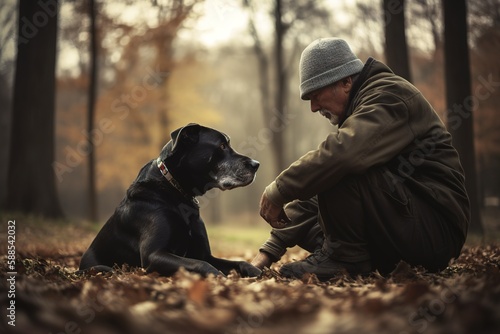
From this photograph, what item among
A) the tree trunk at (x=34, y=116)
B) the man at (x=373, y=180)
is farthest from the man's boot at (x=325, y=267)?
the tree trunk at (x=34, y=116)

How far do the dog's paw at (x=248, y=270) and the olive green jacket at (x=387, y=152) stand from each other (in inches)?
30.9

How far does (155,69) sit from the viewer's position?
18047 mm

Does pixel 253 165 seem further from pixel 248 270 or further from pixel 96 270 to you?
pixel 96 270

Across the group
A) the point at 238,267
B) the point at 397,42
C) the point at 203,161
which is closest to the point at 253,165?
the point at 203,161

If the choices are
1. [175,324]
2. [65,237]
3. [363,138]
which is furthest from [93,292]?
[65,237]

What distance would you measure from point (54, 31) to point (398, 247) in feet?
37.5

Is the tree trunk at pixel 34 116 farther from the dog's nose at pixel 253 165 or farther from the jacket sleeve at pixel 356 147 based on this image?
the jacket sleeve at pixel 356 147

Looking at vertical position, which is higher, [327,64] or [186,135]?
[327,64]

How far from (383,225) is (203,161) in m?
1.88

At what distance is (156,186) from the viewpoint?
4.09 m

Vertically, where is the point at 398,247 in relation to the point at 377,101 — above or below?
below

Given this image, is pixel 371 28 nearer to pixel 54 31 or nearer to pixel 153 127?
pixel 153 127

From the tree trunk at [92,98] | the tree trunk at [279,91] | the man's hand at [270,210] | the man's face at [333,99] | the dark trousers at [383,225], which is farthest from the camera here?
the tree trunk at [279,91]

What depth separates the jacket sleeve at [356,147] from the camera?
3.00 metres
